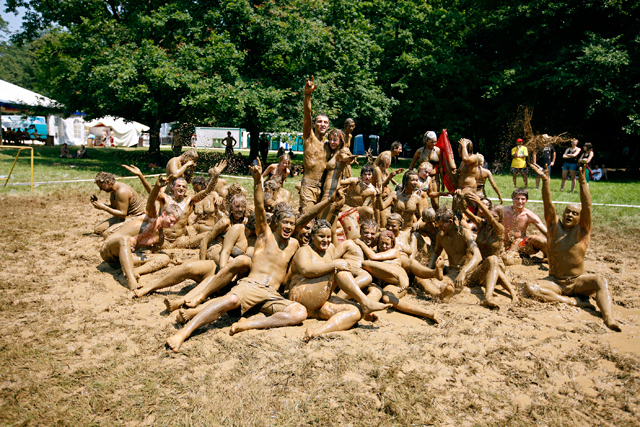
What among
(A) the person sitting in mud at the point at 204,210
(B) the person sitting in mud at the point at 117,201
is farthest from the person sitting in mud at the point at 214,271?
(B) the person sitting in mud at the point at 117,201

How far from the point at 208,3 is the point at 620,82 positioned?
19.0m

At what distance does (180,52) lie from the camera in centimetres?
1869

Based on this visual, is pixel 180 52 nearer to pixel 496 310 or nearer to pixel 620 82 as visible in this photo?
pixel 496 310

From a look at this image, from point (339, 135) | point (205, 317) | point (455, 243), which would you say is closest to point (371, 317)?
point (205, 317)

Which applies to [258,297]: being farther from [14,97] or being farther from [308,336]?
[14,97]

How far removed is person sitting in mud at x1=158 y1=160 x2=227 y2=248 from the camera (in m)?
8.00

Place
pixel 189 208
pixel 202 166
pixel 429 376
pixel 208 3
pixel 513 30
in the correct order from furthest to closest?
1. pixel 513 30
2. pixel 202 166
3. pixel 208 3
4. pixel 189 208
5. pixel 429 376

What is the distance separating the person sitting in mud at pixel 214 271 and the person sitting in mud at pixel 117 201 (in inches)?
114

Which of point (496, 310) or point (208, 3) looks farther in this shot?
point (208, 3)

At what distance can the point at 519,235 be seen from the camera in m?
8.07

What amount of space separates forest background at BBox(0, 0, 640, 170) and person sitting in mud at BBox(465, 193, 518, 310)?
42.1ft

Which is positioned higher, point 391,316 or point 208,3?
point 208,3

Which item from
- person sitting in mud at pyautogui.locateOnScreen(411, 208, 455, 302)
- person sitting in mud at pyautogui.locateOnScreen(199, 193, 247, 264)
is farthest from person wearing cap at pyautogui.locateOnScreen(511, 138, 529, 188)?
person sitting in mud at pyautogui.locateOnScreen(199, 193, 247, 264)

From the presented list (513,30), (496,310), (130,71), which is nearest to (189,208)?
(496,310)
